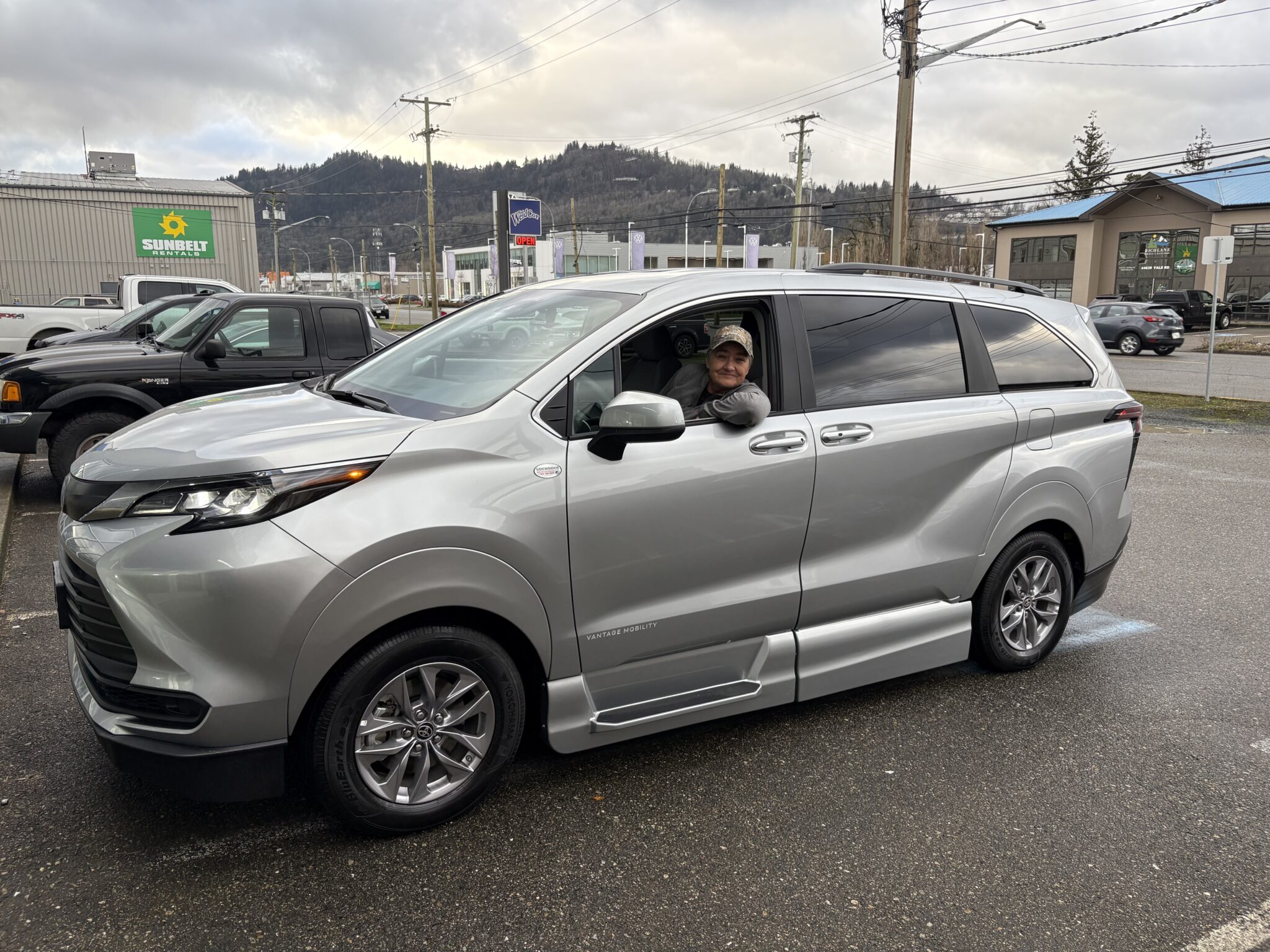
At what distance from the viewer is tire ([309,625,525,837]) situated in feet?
9.50

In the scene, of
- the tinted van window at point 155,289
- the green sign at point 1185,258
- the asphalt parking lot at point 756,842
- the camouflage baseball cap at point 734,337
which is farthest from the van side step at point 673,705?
the green sign at point 1185,258

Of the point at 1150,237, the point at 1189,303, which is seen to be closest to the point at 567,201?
the point at 1150,237

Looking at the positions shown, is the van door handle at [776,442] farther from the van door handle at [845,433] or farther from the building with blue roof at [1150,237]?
the building with blue roof at [1150,237]

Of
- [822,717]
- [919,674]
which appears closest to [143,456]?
[822,717]

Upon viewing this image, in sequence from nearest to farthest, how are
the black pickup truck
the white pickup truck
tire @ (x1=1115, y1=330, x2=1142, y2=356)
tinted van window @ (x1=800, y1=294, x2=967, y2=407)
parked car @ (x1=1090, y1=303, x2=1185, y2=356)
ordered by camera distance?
tinted van window @ (x1=800, y1=294, x2=967, y2=407), the black pickup truck, the white pickup truck, parked car @ (x1=1090, y1=303, x2=1185, y2=356), tire @ (x1=1115, y1=330, x2=1142, y2=356)

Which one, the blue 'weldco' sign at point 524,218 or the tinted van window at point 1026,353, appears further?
the blue 'weldco' sign at point 524,218

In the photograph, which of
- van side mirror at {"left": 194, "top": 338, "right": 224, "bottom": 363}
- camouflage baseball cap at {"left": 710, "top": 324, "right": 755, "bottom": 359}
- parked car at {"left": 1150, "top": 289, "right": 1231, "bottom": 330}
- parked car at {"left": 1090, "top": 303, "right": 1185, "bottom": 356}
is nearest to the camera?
camouflage baseball cap at {"left": 710, "top": 324, "right": 755, "bottom": 359}

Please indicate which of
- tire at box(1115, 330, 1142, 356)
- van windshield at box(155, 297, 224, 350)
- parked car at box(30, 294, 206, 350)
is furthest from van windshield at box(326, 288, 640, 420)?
tire at box(1115, 330, 1142, 356)

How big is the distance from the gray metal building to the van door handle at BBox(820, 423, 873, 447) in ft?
125

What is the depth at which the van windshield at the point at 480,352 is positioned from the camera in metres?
3.41

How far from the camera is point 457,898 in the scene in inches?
111

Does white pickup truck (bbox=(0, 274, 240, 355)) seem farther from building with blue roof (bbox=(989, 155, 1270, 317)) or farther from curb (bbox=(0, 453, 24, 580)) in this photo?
building with blue roof (bbox=(989, 155, 1270, 317))

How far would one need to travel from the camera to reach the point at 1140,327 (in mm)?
30750

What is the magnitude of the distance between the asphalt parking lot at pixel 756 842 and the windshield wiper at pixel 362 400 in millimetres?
1461
